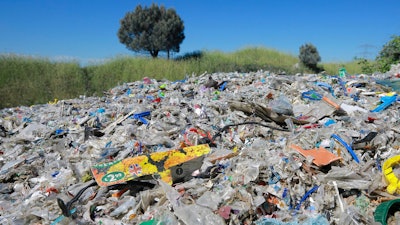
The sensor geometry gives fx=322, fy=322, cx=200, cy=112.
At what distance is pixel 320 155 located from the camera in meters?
3.02

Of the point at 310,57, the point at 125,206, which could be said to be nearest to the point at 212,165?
the point at 125,206

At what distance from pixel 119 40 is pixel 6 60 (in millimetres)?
8873

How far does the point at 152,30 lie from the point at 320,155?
16899 millimetres

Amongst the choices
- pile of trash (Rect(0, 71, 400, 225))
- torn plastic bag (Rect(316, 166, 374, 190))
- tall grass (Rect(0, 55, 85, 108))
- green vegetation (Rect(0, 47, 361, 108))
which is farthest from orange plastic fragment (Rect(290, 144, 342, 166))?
tall grass (Rect(0, 55, 85, 108))

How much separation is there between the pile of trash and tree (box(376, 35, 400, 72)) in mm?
7996

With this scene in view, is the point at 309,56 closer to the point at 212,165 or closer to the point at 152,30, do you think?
the point at 152,30

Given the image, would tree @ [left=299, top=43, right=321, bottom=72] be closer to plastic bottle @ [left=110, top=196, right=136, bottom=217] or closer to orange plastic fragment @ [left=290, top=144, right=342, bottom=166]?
orange plastic fragment @ [left=290, top=144, right=342, bottom=166]

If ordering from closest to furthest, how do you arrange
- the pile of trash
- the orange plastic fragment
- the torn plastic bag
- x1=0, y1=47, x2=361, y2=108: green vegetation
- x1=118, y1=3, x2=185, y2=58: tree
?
the pile of trash → the torn plastic bag → the orange plastic fragment → x1=0, y1=47, x2=361, y2=108: green vegetation → x1=118, y1=3, x2=185, y2=58: tree

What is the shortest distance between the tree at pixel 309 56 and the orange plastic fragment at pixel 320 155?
63.0 ft

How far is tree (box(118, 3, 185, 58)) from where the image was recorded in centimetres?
1836

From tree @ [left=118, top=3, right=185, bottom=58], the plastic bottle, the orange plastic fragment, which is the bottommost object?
the plastic bottle

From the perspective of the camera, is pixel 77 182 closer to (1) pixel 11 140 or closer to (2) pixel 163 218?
(2) pixel 163 218

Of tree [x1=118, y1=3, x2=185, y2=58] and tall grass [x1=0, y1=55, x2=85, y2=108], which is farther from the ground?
tree [x1=118, y1=3, x2=185, y2=58]

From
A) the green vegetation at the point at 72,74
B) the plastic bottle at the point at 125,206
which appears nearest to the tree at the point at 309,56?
the green vegetation at the point at 72,74
